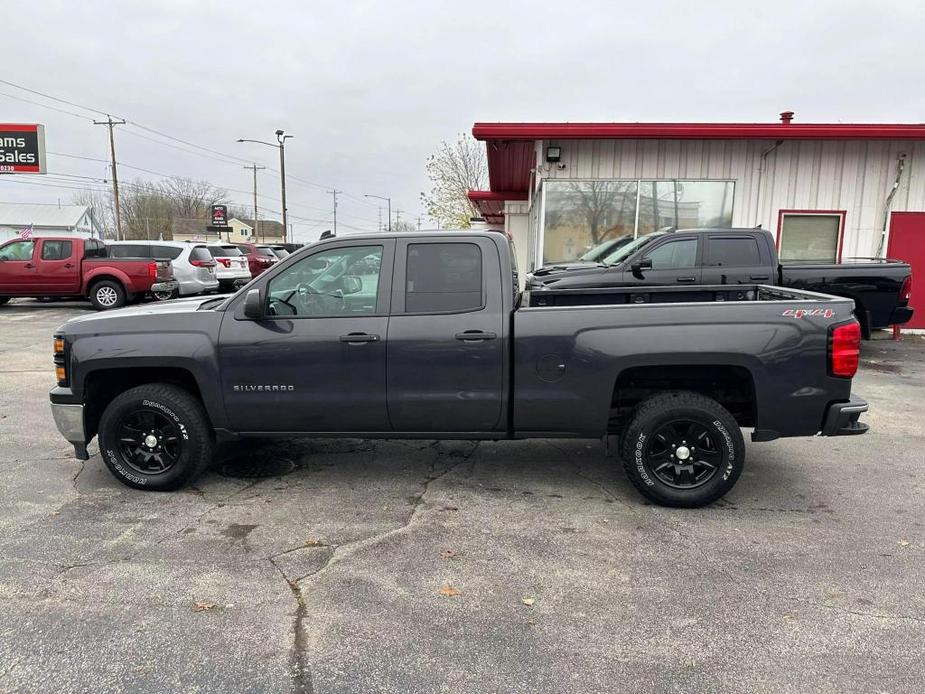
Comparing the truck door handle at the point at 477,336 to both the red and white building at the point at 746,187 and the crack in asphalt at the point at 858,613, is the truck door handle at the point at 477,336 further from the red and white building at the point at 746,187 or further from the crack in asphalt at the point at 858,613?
the red and white building at the point at 746,187

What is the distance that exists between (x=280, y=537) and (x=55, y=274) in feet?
48.1

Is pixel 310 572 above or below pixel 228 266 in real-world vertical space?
below

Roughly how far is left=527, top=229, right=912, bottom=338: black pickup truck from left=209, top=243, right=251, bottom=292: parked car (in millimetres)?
12125

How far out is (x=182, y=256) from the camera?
54.2 ft

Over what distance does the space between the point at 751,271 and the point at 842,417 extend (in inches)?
209

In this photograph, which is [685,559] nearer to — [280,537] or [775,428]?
[775,428]

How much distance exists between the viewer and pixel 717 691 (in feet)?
8.20

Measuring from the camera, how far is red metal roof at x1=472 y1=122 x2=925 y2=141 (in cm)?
1114

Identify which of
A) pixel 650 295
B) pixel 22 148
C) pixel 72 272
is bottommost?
pixel 72 272

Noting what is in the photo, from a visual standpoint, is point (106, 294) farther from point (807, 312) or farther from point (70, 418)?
point (807, 312)

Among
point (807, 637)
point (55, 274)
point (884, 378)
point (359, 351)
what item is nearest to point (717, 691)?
point (807, 637)

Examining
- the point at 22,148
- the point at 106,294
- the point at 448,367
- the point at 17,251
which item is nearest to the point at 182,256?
the point at 106,294

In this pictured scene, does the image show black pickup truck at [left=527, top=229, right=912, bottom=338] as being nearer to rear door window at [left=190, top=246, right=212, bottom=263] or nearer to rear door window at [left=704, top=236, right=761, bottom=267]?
rear door window at [left=704, top=236, right=761, bottom=267]

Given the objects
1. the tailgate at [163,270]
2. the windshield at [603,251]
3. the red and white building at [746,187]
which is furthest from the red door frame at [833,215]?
the tailgate at [163,270]
